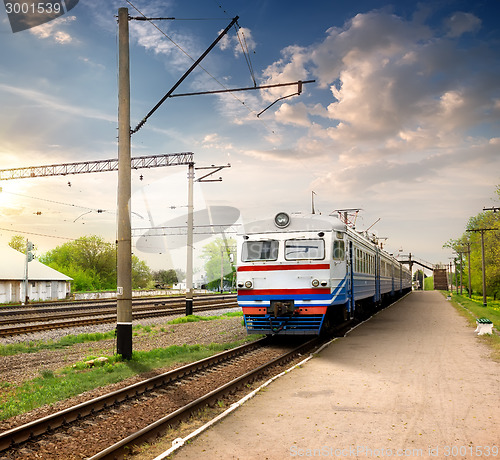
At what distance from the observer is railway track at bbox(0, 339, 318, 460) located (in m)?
6.10

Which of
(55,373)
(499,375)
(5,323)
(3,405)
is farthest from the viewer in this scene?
(5,323)

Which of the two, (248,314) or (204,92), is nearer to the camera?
(204,92)

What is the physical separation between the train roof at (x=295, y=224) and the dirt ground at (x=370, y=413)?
3702mm

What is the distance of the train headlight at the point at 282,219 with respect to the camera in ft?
47.6

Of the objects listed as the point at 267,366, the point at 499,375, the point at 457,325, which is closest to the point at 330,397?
the point at 267,366

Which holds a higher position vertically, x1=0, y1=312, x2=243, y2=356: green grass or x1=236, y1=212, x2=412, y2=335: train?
x1=236, y1=212, x2=412, y2=335: train

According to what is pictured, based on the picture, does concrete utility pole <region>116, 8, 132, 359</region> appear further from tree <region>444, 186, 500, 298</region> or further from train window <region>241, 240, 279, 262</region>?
tree <region>444, 186, 500, 298</region>

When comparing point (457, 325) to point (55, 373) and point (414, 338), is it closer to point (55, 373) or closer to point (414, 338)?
point (414, 338)

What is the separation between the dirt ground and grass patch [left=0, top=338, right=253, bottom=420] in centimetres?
325

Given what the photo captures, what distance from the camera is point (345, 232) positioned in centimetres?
1545

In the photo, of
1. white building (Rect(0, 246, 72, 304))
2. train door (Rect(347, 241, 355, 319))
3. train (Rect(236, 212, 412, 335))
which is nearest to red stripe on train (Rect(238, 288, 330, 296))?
train (Rect(236, 212, 412, 335))

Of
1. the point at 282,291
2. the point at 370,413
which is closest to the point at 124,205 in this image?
the point at 282,291

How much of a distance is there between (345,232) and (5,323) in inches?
650

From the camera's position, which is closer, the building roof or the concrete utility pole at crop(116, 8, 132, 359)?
the concrete utility pole at crop(116, 8, 132, 359)
